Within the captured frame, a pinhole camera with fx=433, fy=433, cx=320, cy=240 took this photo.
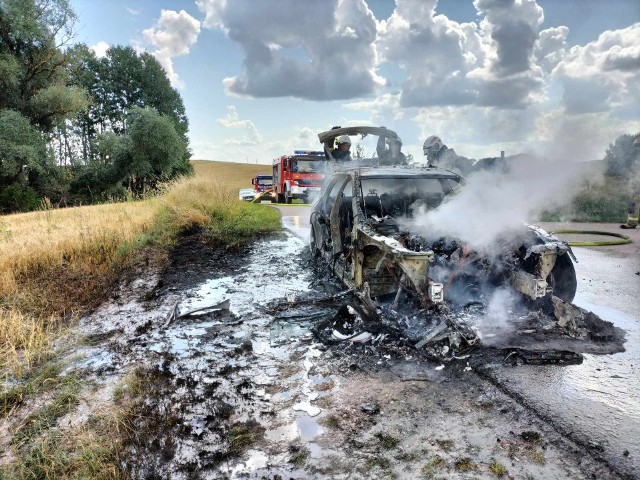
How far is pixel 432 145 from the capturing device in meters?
7.71

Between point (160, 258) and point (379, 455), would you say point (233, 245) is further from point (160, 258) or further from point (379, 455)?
point (379, 455)

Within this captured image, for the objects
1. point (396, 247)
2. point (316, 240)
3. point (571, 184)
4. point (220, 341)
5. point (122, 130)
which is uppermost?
point (122, 130)

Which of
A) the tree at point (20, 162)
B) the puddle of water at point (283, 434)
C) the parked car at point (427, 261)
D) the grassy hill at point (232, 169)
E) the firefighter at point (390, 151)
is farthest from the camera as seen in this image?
the grassy hill at point (232, 169)

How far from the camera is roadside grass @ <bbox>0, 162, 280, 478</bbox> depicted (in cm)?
287

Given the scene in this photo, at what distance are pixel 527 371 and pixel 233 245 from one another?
8016 millimetres

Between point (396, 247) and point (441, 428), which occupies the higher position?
point (396, 247)

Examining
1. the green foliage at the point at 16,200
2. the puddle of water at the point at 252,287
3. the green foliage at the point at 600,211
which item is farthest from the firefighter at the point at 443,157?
the green foliage at the point at 16,200

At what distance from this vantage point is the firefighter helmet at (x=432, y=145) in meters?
7.68

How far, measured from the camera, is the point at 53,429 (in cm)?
307

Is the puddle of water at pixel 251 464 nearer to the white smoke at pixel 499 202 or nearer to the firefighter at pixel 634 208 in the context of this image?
the white smoke at pixel 499 202

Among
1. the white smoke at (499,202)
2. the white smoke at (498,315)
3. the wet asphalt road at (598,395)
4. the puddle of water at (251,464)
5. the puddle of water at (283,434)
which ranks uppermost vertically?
the white smoke at (499,202)

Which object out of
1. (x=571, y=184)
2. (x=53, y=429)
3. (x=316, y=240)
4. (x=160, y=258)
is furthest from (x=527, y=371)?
(x=160, y=258)

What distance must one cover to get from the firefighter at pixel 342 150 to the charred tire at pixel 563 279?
554cm

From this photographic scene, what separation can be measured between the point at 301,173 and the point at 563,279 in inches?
669
